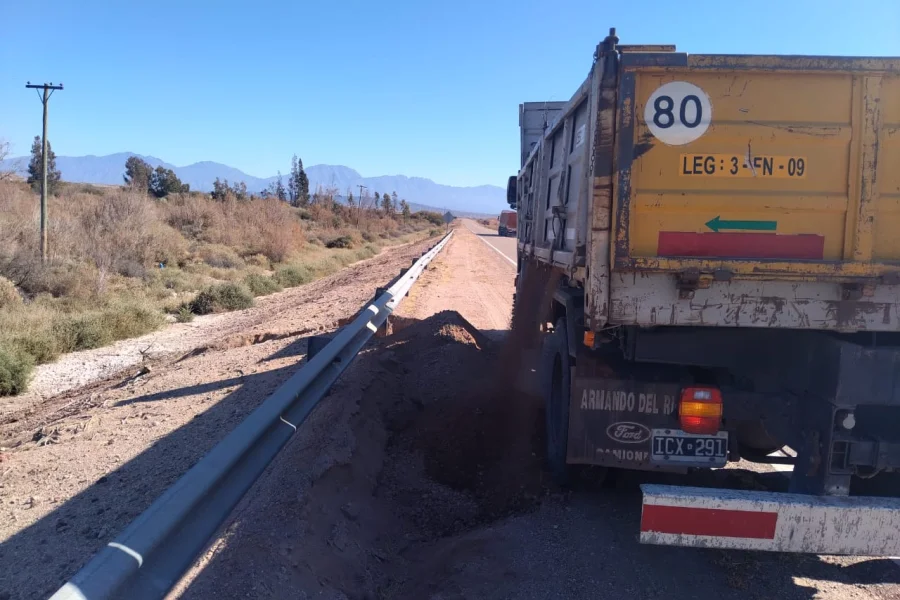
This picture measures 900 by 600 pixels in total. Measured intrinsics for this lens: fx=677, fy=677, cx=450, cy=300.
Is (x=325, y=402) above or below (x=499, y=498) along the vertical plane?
above

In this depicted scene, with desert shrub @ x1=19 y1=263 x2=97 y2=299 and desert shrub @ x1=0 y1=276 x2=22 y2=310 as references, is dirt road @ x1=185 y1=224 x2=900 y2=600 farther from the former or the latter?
desert shrub @ x1=19 y1=263 x2=97 y2=299

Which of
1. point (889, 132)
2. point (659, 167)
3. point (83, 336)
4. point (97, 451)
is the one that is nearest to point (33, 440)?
point (97, 451)

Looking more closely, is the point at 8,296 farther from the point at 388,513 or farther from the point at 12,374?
the point at 388,513

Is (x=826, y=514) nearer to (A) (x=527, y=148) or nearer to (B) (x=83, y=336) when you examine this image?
(A) (x=527, y=148)

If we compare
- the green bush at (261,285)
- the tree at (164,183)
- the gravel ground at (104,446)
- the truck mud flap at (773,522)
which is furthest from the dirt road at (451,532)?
the tree at (164,183)

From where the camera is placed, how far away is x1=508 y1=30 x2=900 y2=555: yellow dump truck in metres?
3.43

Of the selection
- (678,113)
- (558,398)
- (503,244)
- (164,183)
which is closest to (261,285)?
(558,398)

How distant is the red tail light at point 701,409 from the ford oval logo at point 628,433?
0.84 feet

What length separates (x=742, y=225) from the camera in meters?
3.62

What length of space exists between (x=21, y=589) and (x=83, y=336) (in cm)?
1133

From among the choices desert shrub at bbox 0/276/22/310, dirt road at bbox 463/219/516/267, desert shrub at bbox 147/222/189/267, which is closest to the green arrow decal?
desert shrub at bbox 0/276/22/310

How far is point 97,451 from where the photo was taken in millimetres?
5047

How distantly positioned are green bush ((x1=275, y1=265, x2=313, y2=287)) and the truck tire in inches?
814

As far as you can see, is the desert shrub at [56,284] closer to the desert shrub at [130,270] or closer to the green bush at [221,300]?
the green bush at [221,300]
